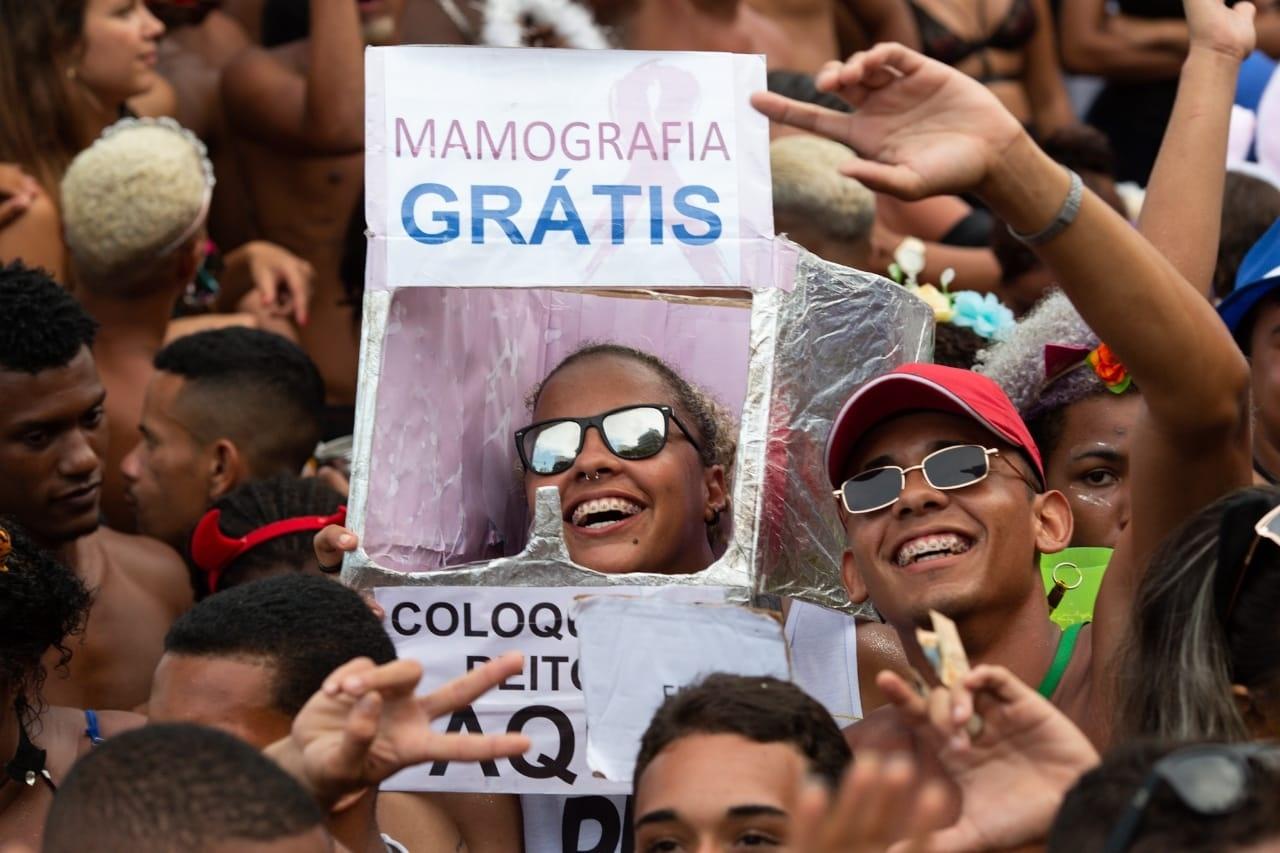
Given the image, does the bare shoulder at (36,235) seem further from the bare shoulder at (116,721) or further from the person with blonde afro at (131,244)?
the bare shoulder at (116,721)

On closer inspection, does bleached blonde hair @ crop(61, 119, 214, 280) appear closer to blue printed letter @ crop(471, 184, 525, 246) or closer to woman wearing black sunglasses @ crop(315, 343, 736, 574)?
woman wearing black sunglasses @ crop(315, 343, 736, 574)

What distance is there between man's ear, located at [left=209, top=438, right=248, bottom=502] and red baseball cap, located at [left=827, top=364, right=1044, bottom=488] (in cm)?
223

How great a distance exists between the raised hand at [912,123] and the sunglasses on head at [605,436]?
101 centimetres

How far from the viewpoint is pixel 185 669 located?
308 cm

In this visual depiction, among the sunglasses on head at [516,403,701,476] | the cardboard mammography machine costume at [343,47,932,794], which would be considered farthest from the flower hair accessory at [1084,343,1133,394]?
the sunglasses on head at [516,403,701,476]

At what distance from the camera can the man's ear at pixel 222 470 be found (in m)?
5.11

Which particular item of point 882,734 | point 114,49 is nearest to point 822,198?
point 114,49

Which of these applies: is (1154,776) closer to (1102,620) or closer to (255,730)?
(1102,620)

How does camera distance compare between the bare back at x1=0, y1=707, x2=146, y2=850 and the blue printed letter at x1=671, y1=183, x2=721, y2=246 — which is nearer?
the bare back at x1=0, y1=707, x2=146, y2=850

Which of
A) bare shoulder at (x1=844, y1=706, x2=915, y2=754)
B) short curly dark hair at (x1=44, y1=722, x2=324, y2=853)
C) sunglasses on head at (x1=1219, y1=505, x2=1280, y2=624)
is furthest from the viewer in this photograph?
bare shoulder at (x1=844, y1=706, x2=915, y2=754)

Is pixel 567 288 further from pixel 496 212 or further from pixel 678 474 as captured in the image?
pixel 678 474

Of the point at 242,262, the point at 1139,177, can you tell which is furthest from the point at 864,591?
the point at 1139,177

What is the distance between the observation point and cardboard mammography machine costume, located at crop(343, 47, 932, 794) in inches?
132

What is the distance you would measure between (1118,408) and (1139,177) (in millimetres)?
3803
